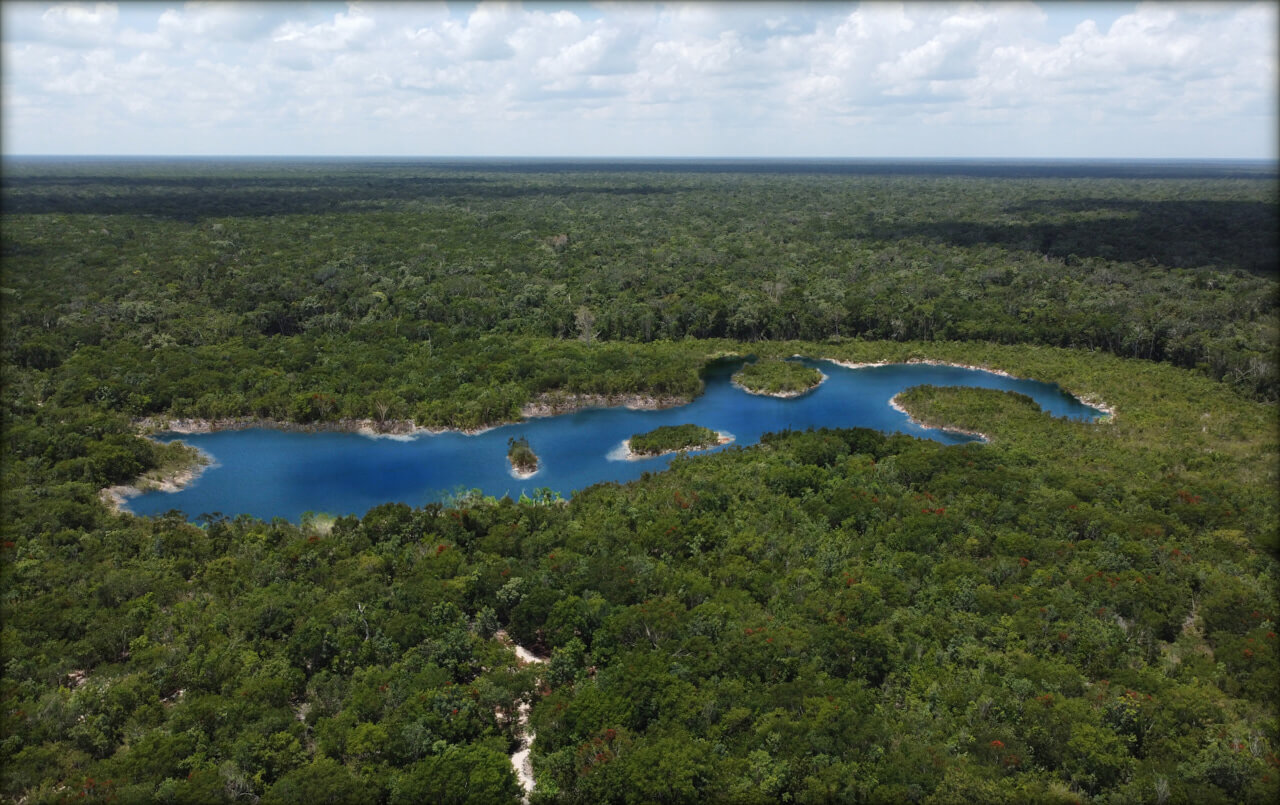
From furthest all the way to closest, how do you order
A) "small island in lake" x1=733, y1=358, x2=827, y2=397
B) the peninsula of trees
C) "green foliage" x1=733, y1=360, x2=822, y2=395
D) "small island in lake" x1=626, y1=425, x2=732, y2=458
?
Result: "green foliage" x1=733, y1=360, x2=822, y2=395 → "small island in lake" x1=733, y1=358, x2=827, y2=397 → "small island in lake" x1=626, y1=425, x2=732, y2=458 → the peninsula of trees

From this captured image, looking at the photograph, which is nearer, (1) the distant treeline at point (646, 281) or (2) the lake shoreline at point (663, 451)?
(2) the lake shoreline at point (663, 451)

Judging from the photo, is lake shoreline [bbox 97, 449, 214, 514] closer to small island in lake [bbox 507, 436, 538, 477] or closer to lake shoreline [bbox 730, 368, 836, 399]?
small island in lake [bbox 507, 436, 538, 477]

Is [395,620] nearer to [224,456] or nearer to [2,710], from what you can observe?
[2,710]

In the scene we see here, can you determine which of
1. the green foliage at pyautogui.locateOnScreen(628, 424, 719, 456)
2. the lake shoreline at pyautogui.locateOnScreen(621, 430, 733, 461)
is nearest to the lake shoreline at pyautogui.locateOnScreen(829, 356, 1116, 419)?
the lake shoreline at pyautogui.locateOnScreen(621, 430, 733, 461)

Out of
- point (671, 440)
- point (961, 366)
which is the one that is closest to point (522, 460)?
point (671, 440)

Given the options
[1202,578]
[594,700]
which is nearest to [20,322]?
[594,700]

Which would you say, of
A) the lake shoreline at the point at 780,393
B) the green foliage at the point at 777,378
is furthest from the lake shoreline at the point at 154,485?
the green foliage at the point at 777,378

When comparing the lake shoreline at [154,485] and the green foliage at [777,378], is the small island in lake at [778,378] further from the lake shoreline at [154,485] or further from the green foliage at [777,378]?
the lake shoreline at [154,485]
